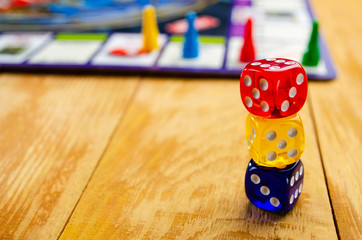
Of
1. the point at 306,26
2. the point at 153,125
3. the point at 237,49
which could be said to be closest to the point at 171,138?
the point at 153,125

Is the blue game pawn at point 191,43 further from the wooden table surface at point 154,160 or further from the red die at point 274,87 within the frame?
the red die at point 274,87

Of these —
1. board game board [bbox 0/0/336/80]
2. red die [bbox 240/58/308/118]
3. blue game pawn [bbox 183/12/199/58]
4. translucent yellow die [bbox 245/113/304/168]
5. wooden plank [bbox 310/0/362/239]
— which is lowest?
wooden plank [bbox 310/0/362/239]

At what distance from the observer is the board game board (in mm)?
981

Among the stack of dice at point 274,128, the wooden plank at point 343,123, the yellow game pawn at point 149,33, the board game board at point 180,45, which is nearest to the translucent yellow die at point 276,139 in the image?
the stack of dice at point 274,128

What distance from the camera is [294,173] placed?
523 mm

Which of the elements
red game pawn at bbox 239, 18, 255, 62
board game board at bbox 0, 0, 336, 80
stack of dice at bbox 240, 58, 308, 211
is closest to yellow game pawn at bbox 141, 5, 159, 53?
board game board at bbox 0, 0, 336, 80

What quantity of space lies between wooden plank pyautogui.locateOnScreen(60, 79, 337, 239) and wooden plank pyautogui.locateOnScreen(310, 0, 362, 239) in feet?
0.06

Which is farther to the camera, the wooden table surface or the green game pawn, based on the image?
the green game pawn

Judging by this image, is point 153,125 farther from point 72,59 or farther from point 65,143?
point 72,59

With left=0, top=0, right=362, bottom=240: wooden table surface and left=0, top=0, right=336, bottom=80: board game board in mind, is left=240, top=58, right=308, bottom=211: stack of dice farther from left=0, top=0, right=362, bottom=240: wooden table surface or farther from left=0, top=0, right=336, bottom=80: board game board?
left=0, top=0, right=336, bottom=80: board game board

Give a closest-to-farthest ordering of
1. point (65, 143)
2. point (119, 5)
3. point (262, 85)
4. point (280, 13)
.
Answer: point (262, 85)
point (65, 143)
point (280, 13)
point (119, 5)

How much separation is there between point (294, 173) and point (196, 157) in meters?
0.19

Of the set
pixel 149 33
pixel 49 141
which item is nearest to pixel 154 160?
pixel 49 141

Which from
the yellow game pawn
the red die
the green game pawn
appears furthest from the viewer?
the yellow game pawn
